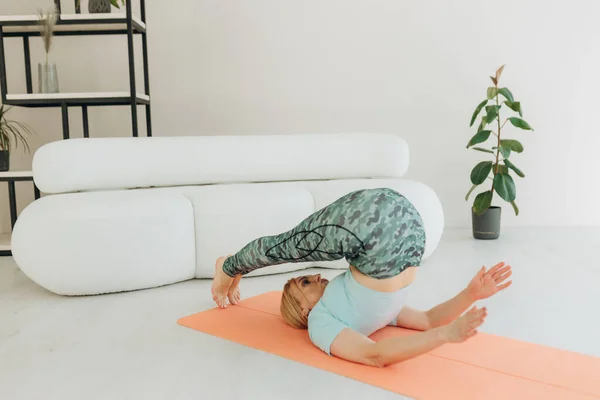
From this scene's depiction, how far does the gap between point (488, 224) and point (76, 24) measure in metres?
2.58

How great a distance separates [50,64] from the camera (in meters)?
2.98

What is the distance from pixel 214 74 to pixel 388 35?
1153 millimetres

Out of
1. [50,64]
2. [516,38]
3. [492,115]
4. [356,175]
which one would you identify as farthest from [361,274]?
[516,38]

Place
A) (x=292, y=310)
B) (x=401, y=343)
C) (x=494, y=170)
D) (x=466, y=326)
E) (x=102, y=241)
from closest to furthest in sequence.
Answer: (x=466, y=326) < (x=401, y=343) < (x=292, y=310) < (x=102, y=241) < (x=494, y=170)

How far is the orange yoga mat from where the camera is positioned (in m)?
1.34

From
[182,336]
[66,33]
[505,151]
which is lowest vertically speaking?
[182,336]

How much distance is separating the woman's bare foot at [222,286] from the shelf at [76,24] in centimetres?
167

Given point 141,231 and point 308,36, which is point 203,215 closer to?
point 141,231

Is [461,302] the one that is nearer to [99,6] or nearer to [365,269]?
[365,269]

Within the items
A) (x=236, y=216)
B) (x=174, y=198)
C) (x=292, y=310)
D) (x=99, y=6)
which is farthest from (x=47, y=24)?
(x=292, y=310)

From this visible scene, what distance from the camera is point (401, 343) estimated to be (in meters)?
1.40

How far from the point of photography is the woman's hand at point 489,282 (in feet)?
4.84

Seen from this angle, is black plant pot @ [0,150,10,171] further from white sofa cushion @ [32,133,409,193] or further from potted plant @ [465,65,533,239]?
potted plant @ [465,65,533,239]

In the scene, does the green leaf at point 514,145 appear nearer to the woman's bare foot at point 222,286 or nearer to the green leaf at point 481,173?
the green leaf at point 481,173
